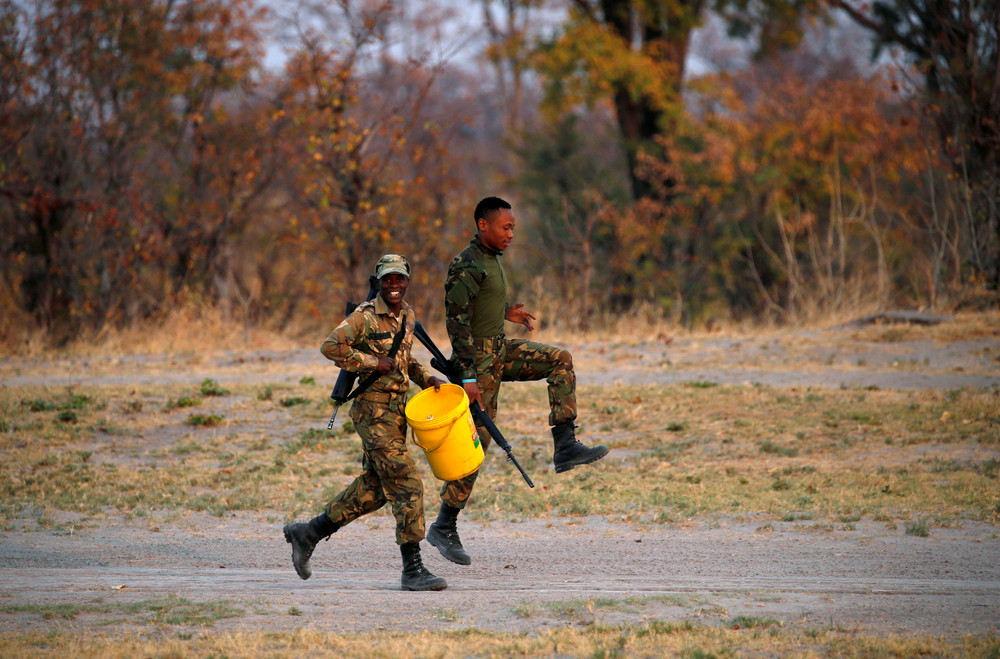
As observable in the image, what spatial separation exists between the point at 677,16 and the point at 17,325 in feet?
49.6

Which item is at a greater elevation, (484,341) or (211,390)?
(484,341)

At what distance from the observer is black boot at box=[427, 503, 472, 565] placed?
20.7 feet

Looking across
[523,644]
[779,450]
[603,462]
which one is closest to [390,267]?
[523,644]

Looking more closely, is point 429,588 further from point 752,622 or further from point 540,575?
point 752,622

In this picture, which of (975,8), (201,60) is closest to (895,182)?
A: (975,8)

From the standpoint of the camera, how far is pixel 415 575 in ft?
19.4

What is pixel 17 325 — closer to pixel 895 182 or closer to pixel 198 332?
pixel 198 332

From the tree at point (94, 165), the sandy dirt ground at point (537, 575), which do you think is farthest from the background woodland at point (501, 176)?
the sandy dirt ground at point (537, 575)

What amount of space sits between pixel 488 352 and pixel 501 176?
2000 cm

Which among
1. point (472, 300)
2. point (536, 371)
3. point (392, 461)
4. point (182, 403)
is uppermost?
point (472, 300)

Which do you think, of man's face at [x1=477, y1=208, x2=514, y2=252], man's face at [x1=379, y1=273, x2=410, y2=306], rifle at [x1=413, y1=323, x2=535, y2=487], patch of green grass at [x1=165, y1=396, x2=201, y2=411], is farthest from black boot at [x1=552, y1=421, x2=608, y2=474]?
patch of green grass at [x1=165, y1=396, x2=201, y2=411]

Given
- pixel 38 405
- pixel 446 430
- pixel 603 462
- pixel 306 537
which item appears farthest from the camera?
pixel 38 405

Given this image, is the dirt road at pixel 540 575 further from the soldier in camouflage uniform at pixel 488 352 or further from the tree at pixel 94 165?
the tree at pixel 94 165

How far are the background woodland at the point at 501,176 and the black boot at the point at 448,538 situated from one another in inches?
465
